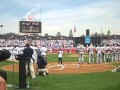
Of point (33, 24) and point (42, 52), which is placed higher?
point (33, 24)

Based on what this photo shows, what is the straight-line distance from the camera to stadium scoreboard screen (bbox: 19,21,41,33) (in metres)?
46.9

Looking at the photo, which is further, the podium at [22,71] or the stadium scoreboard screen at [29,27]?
the stadium scoreboard screen at [29,27]

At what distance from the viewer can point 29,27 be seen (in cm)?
4725

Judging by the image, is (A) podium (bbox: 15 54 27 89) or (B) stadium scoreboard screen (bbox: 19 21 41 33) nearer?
(A) podium (bbox: 15 54 27 89)

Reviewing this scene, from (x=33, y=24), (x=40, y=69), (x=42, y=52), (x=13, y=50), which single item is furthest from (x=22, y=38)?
(x=40, y=69)

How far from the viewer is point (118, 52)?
109 ft

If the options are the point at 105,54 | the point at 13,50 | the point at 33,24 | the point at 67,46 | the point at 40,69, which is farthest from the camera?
the point at 67,46

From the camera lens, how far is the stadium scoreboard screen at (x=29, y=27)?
46.9m

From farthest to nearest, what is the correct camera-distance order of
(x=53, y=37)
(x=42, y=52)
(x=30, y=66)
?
(x=53, y=37)
(x=42, y=52)
(x=30, y=66)

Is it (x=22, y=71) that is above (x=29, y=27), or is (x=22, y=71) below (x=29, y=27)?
below

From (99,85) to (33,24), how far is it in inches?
1345

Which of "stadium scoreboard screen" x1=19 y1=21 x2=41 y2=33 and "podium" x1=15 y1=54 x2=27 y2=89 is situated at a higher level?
"stadium scoreboard screen" x1=19 y1=21 x2=41 y2=33

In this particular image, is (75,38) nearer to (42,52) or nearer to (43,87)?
(42,52)

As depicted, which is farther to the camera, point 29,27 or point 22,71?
point 29,27
